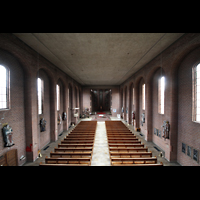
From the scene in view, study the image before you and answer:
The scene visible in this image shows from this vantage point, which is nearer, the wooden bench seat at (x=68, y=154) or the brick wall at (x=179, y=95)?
the brick wall at (x=179, y=95)

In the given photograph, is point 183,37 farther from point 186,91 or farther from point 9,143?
point 9,143

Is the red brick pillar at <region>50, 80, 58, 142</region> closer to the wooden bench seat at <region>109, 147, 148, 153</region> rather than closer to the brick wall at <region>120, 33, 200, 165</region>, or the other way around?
the wooden bench seat at <region>109, 147, 148, 153</region>

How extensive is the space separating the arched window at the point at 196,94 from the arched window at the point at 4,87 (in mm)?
10555

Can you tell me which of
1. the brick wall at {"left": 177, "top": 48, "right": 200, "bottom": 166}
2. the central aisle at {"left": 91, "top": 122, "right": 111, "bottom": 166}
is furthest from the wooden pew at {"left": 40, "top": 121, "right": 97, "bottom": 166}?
the brick wall at {"left": 177, "top": 48, "right": 200, "bottom": 166}

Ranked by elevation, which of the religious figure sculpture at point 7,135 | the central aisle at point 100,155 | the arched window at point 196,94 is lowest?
the central aisle at point 100,155

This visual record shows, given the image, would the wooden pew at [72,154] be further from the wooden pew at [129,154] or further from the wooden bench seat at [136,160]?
the wooden bench seat at [136,160]

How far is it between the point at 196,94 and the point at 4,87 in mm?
10795

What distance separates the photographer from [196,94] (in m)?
6.28

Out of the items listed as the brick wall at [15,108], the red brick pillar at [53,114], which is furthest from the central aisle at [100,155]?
the brick wall at [15,108]

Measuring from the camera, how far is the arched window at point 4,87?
612 centimetres

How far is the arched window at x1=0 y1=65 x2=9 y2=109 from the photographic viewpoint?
20.1ft

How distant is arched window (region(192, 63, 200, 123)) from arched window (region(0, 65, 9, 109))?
1055 centimetres

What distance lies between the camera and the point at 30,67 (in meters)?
7.51
